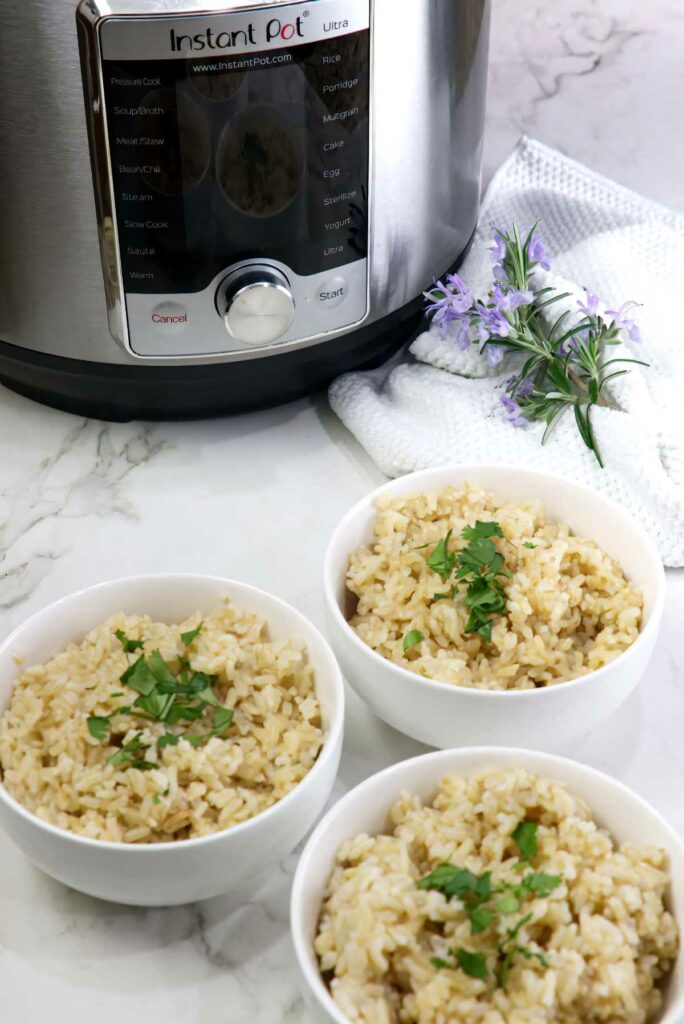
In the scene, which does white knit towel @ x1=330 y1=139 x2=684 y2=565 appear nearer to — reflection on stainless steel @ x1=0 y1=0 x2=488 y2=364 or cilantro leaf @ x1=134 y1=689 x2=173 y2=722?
reflection on stainless steel @ x1=0 y1=0 x2=488 y2=364

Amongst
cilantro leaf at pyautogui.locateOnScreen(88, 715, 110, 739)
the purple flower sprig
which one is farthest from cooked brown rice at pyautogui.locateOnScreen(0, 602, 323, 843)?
the purple flower sprig

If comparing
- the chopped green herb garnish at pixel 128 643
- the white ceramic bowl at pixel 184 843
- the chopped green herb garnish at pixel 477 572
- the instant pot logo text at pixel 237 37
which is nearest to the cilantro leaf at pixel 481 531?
the chopped green herb garnish at pixel 477 572

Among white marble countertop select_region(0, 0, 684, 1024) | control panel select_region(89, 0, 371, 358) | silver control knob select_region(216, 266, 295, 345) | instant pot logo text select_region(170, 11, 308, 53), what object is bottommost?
white marble countertop select_region(0, 0, 684, 1024)

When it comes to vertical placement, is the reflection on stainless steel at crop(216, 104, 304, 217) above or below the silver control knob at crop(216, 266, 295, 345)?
above

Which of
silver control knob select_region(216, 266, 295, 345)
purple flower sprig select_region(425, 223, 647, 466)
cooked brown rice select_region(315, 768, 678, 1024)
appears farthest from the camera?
purple flower sprig select_region(425, 223, 647, 466)

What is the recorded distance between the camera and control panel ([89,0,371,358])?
851 millimetres

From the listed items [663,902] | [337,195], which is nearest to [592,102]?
[337,195]

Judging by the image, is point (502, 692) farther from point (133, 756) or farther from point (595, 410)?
point (595, 410)

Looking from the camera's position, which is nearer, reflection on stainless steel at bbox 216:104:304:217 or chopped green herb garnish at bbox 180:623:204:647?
chopped green herb garnish at bbox 180:623:204:647

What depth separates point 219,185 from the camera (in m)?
0.91

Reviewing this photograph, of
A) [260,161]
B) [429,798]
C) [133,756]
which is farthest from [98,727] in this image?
[260,161]

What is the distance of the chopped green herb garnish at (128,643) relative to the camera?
79 centimetres

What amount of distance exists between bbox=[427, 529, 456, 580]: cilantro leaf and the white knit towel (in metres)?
0.20

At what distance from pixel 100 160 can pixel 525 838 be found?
1.84 feet
